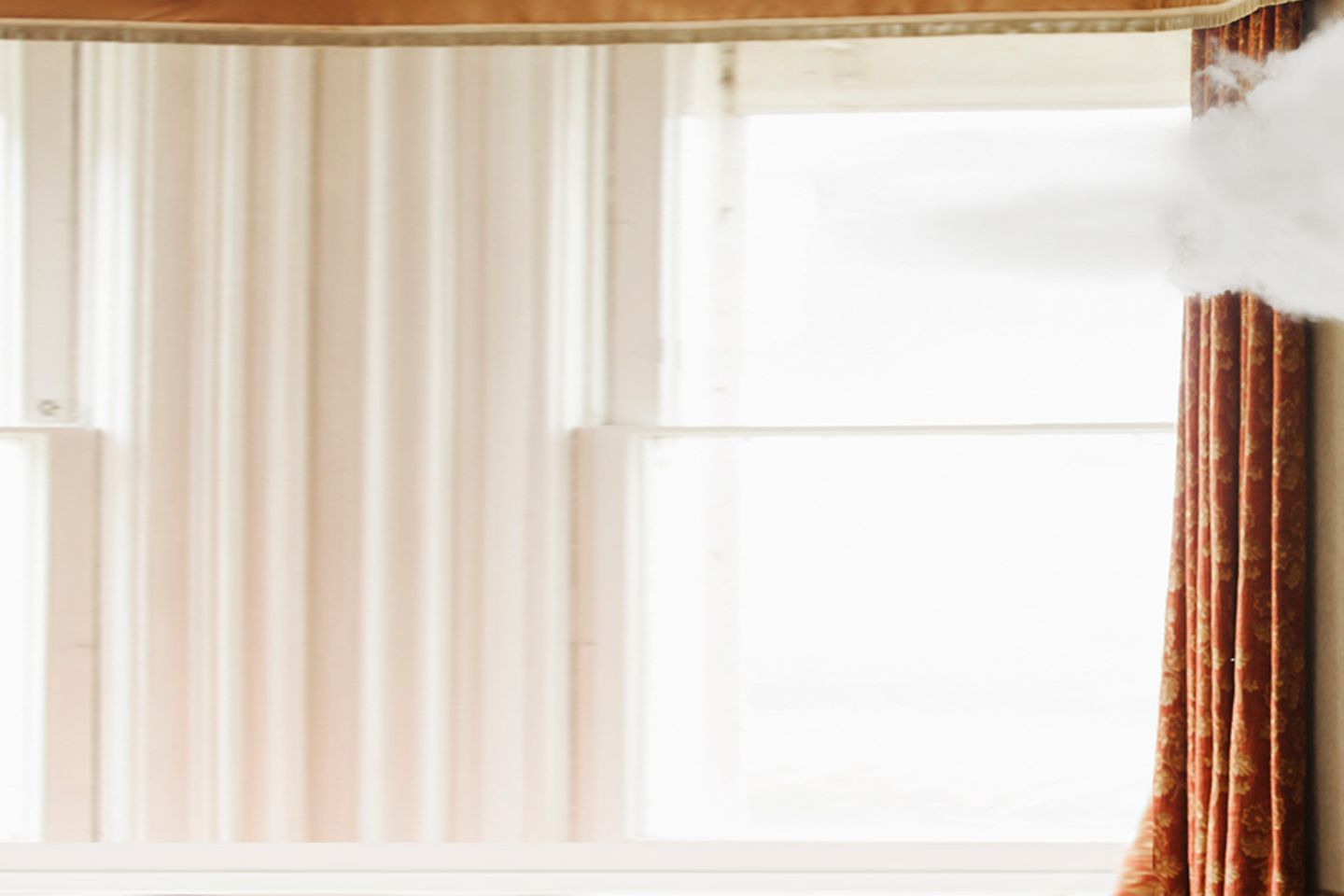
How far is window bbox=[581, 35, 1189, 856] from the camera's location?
1.79 m

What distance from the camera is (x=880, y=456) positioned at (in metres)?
1.81

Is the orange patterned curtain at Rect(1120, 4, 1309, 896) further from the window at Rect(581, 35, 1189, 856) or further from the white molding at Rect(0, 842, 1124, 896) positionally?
the white molding at Rect(0, 842, 1124, 896)

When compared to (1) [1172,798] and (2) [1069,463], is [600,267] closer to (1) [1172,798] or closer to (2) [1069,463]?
(2) [1069,463]

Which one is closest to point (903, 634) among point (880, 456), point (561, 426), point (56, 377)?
point (880, 456)

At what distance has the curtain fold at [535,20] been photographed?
1.72 m

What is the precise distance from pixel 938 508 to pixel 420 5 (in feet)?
3.79

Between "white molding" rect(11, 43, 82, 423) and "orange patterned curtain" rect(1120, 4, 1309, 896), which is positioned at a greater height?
"white molding" rect(11, 43, 82, 423)

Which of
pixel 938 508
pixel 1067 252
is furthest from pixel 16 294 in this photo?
pixel 1067 252

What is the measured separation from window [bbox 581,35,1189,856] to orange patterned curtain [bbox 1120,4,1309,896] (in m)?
0.11

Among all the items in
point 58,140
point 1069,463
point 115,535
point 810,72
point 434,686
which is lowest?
point 434,686

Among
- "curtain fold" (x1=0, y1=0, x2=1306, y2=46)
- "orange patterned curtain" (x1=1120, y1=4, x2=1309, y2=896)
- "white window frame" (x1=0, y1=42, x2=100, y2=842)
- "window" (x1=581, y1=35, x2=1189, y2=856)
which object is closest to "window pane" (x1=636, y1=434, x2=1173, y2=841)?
"window" (x1=581, y1=35, x2=1189, y2=856)

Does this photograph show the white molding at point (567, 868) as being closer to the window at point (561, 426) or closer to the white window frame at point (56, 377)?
the window at point (561, 426)

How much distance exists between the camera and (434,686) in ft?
5.88

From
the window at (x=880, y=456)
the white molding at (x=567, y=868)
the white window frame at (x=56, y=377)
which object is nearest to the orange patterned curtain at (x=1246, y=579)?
the window at (x=880, y=456)
